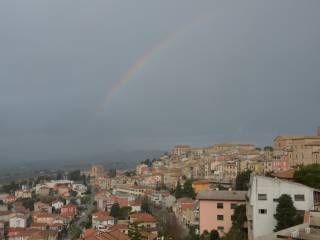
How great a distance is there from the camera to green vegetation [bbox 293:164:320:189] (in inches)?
617

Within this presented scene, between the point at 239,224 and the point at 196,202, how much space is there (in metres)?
15.3

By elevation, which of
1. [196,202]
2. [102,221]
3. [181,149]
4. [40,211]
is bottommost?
[40,211]

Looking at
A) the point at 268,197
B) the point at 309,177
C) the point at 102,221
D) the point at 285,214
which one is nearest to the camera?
the point at 285,214

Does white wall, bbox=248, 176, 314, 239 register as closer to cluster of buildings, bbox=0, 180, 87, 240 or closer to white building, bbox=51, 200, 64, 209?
cluster of buildings, bbox=0, 180, 87, 240

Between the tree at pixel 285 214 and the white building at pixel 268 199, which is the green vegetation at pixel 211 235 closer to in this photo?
the white building at pixel 268 199

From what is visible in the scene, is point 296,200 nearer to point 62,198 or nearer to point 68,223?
point 68,223

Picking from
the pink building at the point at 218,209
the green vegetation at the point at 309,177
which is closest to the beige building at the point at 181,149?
the pink building at the point at 218,209

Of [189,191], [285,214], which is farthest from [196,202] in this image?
[285,214]

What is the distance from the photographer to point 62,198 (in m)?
68.4

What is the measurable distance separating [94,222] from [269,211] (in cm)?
2735

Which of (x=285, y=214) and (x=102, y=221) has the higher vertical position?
(x=285, y=214)

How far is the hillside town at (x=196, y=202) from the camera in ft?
44.7

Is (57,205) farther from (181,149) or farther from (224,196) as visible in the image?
(224,196)

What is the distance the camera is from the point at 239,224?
50.9 ft
